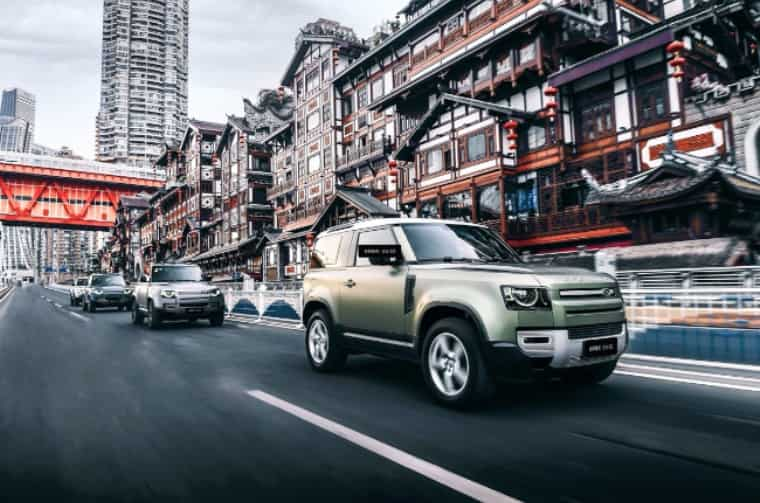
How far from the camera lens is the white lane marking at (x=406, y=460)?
9.76ft

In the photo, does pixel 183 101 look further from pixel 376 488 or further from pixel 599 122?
pixel 376 488

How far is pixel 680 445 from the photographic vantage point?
3.82 metres

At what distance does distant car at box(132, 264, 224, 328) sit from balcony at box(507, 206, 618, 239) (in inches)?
581

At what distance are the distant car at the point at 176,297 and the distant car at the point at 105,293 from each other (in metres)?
9.05

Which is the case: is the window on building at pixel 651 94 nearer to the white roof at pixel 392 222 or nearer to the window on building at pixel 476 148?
the window on building at pixel 476 148

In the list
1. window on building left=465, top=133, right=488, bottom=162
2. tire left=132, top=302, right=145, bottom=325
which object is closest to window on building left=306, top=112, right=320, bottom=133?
window on building left=465, top=133, right=488, bottom=162

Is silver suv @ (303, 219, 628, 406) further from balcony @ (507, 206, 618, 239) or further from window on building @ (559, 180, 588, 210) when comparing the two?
window on building @ (559, 180, 588, 210)

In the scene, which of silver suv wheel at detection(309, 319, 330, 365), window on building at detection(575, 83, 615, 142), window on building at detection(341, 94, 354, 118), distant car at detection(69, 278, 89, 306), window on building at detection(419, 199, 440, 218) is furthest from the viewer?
window on building at detection(341, 94, 354, 118)

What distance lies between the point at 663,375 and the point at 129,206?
94801 millimetres

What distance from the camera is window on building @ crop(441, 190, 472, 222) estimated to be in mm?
26781

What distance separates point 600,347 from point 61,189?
238 ft

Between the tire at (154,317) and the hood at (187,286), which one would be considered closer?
the tire at (154,317)

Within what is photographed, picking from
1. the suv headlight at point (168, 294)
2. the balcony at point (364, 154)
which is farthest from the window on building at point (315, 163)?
the suv headlight at point (168, 294)

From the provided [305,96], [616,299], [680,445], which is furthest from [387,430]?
[305,96]
